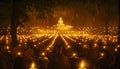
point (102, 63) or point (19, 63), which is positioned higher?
point (19, 63)

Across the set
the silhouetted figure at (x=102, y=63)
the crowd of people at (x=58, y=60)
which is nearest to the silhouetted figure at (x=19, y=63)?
the crowd of people at (x=58, y=60)

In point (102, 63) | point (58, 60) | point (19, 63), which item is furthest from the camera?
point (102, 63)

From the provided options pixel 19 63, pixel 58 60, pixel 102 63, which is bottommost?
pixel 102 63

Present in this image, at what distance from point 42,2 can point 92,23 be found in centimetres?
3428

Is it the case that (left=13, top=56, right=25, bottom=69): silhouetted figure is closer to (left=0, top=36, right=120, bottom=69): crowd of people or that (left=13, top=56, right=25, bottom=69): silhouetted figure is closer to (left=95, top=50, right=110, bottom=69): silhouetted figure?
(left=0, top=36, right=120, bottom=69): crowd of people

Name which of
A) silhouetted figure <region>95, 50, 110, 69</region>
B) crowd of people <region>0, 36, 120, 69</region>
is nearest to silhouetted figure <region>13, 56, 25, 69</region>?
crowd of people <region>0, 36, 120, 69</region>

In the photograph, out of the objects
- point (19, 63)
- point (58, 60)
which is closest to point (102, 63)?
point (58, 60)

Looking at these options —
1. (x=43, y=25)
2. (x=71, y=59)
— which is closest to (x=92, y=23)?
(x=43, y=25)

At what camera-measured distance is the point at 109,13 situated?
53438 millimetres

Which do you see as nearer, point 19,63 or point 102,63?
point 19,63

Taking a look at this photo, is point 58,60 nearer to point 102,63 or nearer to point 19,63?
point 19,63

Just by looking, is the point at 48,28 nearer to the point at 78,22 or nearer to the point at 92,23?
the point at 78,22

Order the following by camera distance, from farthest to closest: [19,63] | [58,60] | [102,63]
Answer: [102,63] < [19,63] < [58,60]

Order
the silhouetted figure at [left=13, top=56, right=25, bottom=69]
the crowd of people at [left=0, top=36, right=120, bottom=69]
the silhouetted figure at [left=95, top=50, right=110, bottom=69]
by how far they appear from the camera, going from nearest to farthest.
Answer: the crowd of people at [left=0, top=36, right=120, bottom=69] < the silhouetted figure at [left=13, top=56, right=25, bottom=69] < the silhouetted figure at [left=95, top=50, right=110, bottom=69]
